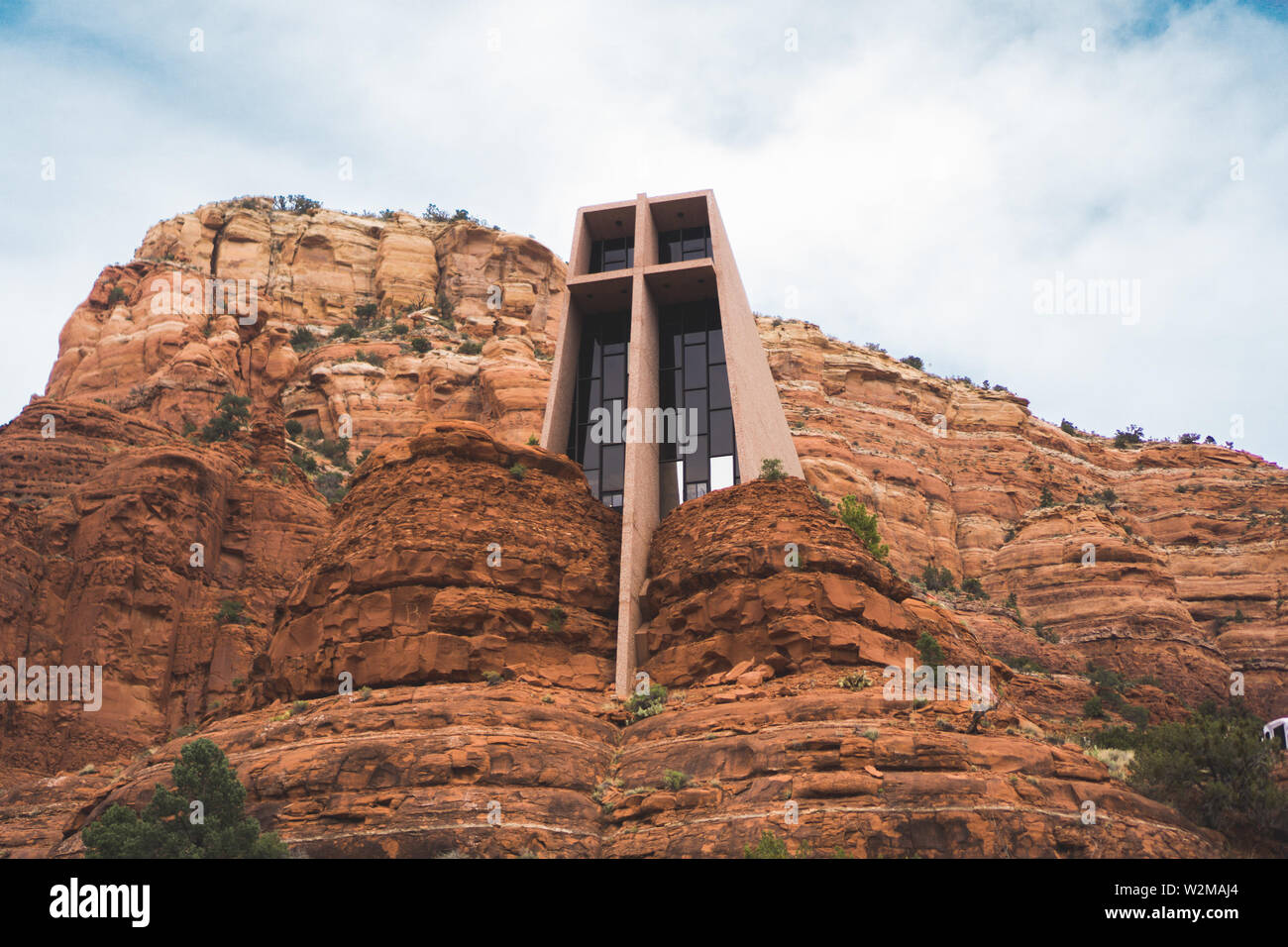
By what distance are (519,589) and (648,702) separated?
15.0 feet

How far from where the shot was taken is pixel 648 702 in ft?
96.6

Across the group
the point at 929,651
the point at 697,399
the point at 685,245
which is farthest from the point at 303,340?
the point at 929,651

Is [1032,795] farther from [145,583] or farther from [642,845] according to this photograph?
[145,583]

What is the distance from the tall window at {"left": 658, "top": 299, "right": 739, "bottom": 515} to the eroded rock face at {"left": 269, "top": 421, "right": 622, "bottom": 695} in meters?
4.92

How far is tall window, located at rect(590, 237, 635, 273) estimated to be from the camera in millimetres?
44188

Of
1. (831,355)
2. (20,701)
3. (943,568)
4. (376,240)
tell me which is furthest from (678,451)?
(376,240)

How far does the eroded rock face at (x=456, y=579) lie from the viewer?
29781 mm

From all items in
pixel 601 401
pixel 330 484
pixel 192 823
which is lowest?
→ pixel 192 823

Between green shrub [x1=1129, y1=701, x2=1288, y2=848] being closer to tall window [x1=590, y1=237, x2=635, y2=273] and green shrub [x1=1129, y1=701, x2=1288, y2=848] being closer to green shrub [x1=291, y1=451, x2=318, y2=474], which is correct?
tall window [x1=590, y1=237, x2=635, y2=273]

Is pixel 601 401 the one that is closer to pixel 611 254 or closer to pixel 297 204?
pixel 611 254

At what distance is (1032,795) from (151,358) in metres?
55.6

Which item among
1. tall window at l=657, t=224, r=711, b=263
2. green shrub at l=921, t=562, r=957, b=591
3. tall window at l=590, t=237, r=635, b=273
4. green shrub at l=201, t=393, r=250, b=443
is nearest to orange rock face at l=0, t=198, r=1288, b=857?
green shrub at l=201, t=393, r=250, b=443

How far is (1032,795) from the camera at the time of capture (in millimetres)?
23156

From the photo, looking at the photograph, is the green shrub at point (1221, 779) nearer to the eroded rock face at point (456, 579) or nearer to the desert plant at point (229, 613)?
the eroded rock face at point (456, 579)
